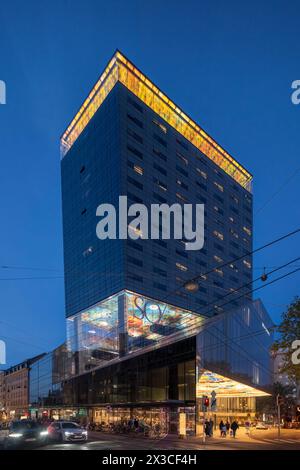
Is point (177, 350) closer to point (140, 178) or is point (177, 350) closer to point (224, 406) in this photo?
point (224, 406)

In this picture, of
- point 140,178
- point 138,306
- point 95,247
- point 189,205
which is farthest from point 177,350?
point 189,205

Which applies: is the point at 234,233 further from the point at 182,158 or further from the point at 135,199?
the point at 135,199

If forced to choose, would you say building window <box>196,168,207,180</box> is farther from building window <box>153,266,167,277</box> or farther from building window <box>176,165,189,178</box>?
building window <box>153,266,167,277</box>

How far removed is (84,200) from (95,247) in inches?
600

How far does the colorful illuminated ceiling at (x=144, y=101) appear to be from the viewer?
114 meters

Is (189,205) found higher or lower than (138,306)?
higher

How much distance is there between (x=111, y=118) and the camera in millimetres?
109000

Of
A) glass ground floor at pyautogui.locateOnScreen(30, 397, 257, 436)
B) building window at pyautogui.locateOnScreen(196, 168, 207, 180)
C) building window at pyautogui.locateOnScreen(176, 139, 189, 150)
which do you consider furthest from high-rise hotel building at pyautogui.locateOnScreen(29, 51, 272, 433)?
glass ground floor at pyautogui.locateOnScreen(30, 397, 257, 436)

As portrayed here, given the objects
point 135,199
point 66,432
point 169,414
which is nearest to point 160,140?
point 135,199

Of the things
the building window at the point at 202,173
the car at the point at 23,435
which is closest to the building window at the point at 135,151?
the building window at the point at 202,173

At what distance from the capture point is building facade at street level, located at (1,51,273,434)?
68125 mm

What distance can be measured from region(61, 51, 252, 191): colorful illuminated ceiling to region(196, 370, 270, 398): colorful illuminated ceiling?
77697 mm

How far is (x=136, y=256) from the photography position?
98875 millimetres

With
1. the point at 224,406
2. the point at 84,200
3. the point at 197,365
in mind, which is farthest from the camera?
the point at 84,200
